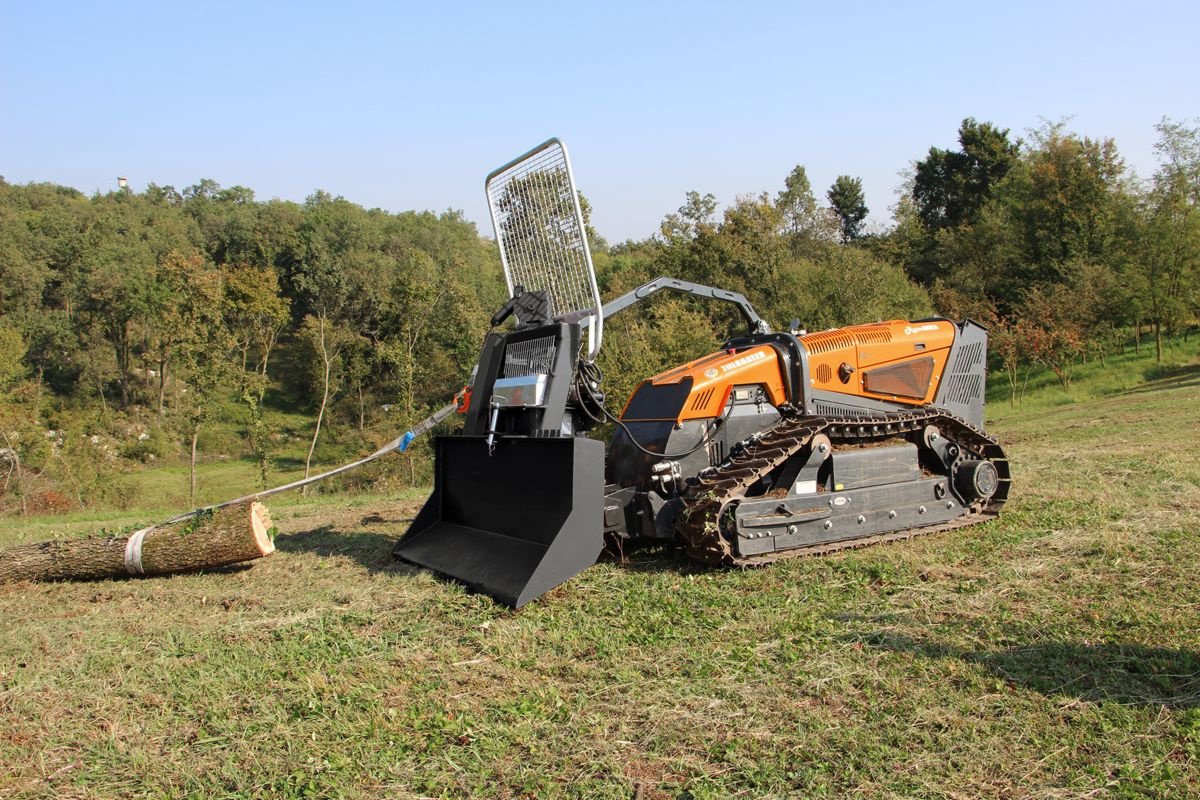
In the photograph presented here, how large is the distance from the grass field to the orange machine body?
1.48m

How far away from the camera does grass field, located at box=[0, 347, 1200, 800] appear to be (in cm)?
326

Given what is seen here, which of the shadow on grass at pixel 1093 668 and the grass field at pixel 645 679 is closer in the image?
the grass field at pixel 645 679

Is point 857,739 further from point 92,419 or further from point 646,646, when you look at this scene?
point 92,419

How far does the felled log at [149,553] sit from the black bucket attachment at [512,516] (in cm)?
123

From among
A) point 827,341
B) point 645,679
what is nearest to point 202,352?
point 827,341

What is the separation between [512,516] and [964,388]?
4.97 m

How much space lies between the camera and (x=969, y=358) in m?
8.39

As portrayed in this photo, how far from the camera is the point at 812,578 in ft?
19.1

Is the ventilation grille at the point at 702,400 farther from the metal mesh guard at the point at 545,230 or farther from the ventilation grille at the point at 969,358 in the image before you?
the ventilation grille at the point at 969,358

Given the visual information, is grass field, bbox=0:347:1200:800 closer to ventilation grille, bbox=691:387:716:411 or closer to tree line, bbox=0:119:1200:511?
ventilation grille, bbox=691:387:716:411

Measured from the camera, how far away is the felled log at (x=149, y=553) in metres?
6.63

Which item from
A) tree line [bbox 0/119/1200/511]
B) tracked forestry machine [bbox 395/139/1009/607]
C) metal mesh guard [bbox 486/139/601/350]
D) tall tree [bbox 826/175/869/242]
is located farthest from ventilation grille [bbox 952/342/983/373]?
tall tree [bbox 826/175/869/242]

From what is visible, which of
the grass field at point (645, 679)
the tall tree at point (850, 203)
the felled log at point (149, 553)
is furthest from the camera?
the tall tree at point (850, 203)

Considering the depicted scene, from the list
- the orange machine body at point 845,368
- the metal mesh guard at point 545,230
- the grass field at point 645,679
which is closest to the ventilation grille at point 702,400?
the orange machine body at point 845,368
